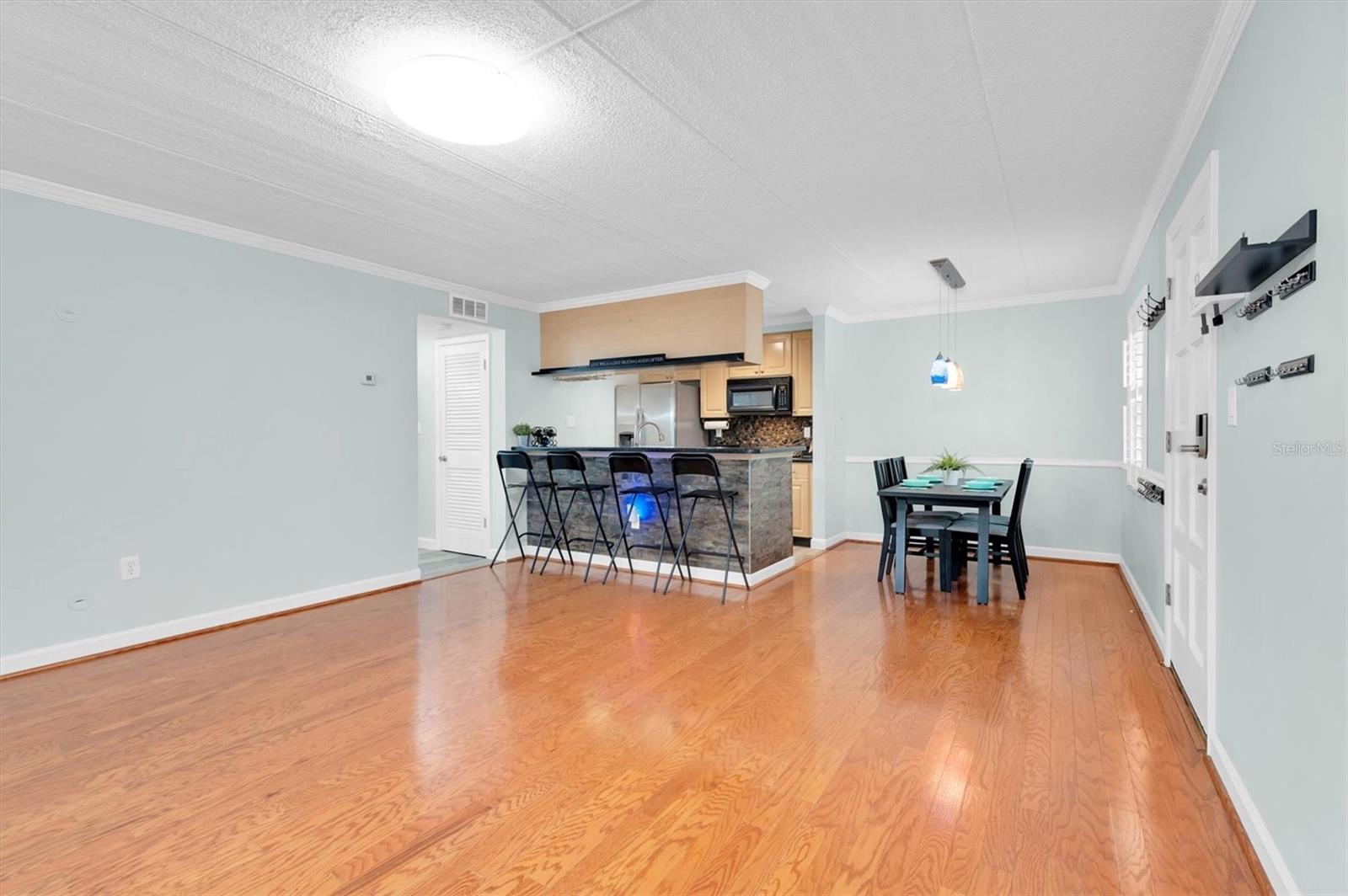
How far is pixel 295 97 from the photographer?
2.46 metres

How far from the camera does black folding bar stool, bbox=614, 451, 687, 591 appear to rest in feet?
15.8

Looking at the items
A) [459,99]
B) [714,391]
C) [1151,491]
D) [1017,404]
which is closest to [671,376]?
[714,391]

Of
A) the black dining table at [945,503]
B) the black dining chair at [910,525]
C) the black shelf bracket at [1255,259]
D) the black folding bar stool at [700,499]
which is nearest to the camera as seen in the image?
the black shelf bracket at [1255,259]

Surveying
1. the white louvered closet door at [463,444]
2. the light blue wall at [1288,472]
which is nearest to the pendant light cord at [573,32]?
the light blue wall at [1288,472]

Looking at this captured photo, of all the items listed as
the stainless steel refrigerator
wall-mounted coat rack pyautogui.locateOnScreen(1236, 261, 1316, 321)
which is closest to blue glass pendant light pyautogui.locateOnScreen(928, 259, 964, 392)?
the stainless steel refrigerator

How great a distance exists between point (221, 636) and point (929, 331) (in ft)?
20.7

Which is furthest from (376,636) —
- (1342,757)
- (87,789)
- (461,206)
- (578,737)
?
(1342,757)

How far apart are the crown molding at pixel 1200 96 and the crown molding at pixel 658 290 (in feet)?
8.32

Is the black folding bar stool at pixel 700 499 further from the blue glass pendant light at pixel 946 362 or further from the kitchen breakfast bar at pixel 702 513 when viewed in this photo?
the blue glass pendant light at pixel 946 362

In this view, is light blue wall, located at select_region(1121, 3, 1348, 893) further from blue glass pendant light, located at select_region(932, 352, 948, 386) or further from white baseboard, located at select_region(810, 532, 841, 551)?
white baseboard, located at select_region(810, 532, 841, 551)

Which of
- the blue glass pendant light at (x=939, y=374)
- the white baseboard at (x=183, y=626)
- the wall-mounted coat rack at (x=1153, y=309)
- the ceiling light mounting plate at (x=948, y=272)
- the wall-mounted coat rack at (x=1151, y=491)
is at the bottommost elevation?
the white baseboard at (x=183, y=626)

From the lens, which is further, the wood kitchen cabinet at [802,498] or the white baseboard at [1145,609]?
the wood kitchen cabinet at [802,498]

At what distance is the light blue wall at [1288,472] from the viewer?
51.7 inches

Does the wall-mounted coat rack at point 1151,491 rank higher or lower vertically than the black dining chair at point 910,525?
A: higher
